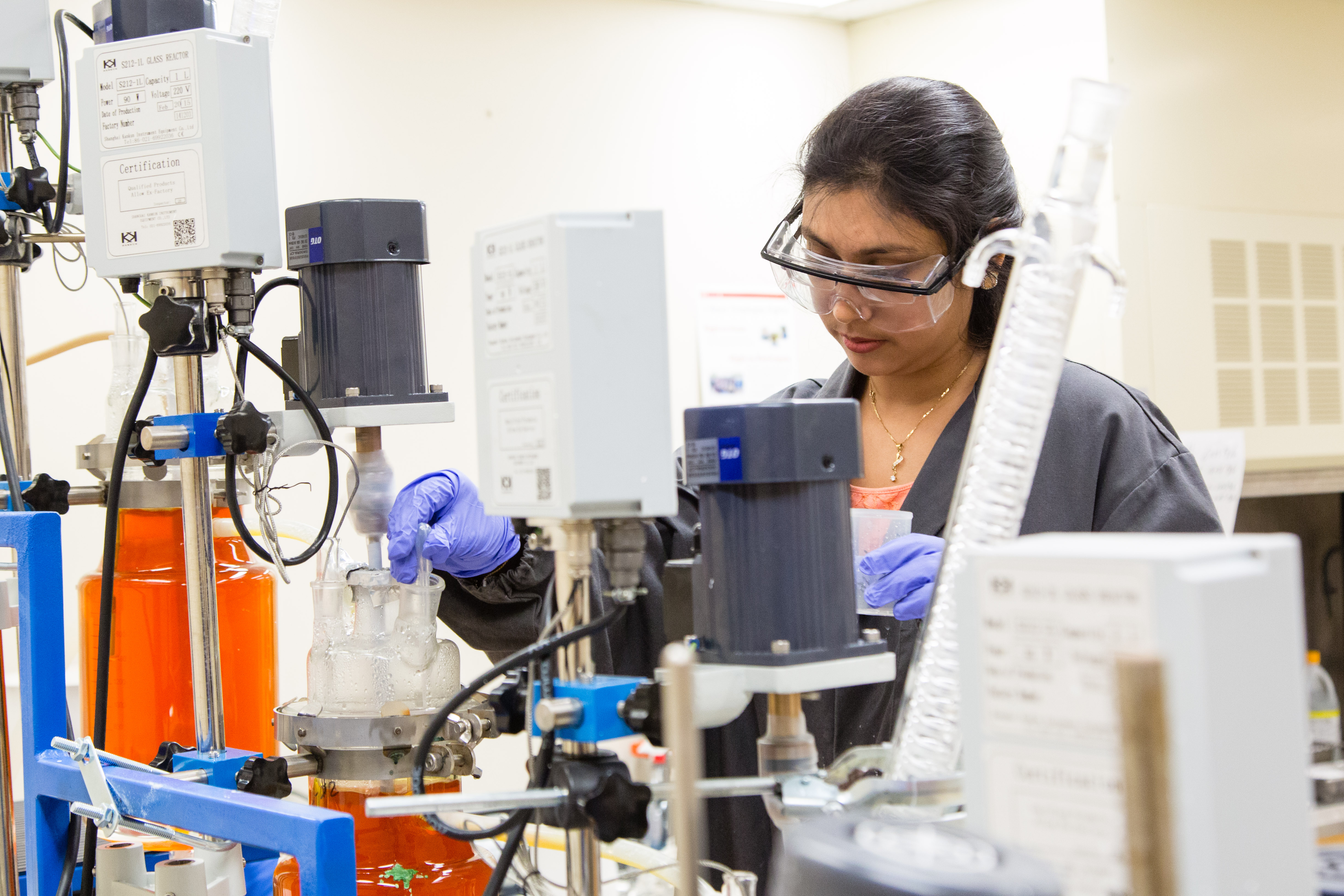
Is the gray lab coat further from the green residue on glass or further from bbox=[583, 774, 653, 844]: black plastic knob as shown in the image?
bbox=[583, 774, 653, 844]: black plastic knob

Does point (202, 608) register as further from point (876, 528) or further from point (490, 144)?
point (490, 144)

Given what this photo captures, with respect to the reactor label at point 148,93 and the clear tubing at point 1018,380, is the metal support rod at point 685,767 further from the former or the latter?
the reactor label at point 148,93

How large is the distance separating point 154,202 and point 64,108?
0.78ft

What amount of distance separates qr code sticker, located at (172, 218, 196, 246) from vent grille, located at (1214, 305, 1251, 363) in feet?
8.71

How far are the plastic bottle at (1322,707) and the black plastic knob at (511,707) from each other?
291 cm

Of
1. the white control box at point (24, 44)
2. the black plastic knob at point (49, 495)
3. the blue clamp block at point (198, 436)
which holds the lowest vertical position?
the black plastic knob at point (49, 495)

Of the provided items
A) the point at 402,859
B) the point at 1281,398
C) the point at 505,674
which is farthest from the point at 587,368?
the point at 1281,398

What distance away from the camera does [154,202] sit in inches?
42.3

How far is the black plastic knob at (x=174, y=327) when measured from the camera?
1.06 metres

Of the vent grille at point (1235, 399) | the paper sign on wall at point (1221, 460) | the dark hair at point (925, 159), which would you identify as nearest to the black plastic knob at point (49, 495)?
the dark hair at point (925, 159)

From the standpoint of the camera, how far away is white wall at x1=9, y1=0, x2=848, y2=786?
8.51 feet

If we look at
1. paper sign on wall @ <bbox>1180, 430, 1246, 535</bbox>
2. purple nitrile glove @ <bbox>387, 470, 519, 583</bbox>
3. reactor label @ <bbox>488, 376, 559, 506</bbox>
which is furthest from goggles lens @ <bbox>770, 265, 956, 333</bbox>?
paper sign on wall @ <bbox>1180, 430, 1246, 535</bbox>

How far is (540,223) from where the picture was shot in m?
0.73

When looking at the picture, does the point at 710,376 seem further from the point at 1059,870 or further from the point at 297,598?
the point at 1059,870
